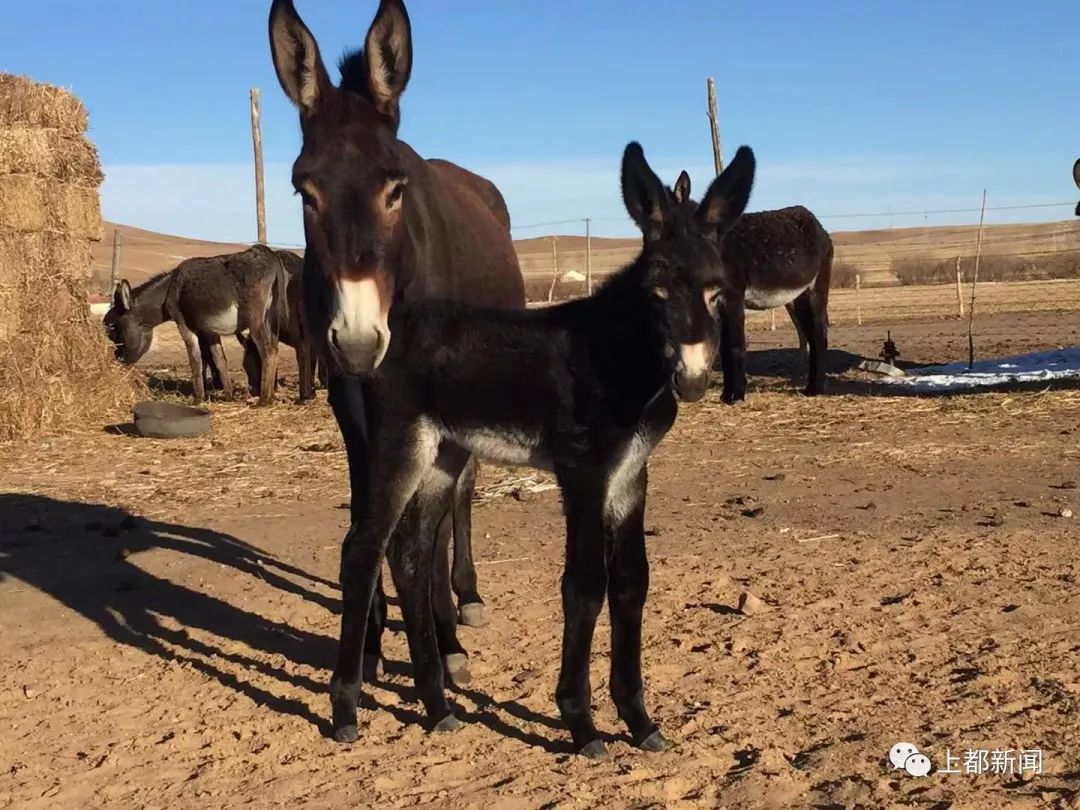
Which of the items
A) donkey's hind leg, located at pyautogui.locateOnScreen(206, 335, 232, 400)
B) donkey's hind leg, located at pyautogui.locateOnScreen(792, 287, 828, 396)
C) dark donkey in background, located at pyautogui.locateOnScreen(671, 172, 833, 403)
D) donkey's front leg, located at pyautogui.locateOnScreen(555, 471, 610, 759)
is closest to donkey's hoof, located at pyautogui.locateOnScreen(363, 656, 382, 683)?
donkey's front leg, located at pyautogui.locateOnScreen(555, 471, 610, 759)

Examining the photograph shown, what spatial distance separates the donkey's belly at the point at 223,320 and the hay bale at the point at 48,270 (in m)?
1.68

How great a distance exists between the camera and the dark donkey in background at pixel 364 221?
4.06 meters

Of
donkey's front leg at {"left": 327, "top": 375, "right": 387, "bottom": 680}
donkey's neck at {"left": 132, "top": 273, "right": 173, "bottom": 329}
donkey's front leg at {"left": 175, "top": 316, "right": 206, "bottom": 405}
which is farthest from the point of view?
donkey's neck at {"left": 132, "top": 273, "right": 173, "bottom": 329}

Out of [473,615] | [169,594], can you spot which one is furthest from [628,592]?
[169,594]

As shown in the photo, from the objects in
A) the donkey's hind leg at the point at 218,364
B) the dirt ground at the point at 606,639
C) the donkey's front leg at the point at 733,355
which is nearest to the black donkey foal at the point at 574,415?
the dirt ground at the point at 606,639

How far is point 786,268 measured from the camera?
14188 millimetres

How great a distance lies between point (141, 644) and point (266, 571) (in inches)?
55.8

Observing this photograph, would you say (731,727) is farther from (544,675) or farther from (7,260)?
(7,260)

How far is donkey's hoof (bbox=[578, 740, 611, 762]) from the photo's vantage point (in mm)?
4004

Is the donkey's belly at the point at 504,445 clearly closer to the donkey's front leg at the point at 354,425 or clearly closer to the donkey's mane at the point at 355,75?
the donkey's front leg at the point at 354,425

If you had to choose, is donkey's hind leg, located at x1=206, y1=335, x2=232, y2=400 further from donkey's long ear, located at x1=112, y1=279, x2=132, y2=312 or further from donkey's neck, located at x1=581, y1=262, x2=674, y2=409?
donkey's neck, located at x1=581, y1=262, x2=674, y2=409

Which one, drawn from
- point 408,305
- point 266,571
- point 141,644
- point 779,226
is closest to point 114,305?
point 779,226

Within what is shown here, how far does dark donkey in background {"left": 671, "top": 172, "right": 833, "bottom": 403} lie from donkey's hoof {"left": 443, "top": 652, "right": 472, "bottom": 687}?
9.09 m

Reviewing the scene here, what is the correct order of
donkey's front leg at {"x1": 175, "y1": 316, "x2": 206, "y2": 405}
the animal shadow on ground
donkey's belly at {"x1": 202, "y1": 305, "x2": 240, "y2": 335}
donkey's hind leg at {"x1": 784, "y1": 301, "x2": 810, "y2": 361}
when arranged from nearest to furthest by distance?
the animal shadow on ground < donkey's hind leg at {"x1": 784, "y1": 301, "x2": 810, "y2": 361} < donkey's front leg at {"x1": 175, "y1": 316, "x2": 206, "y2": 405} < donkey's belly at {"x1": 202, "y1": 305, "x2": 240, "y2": 335}
